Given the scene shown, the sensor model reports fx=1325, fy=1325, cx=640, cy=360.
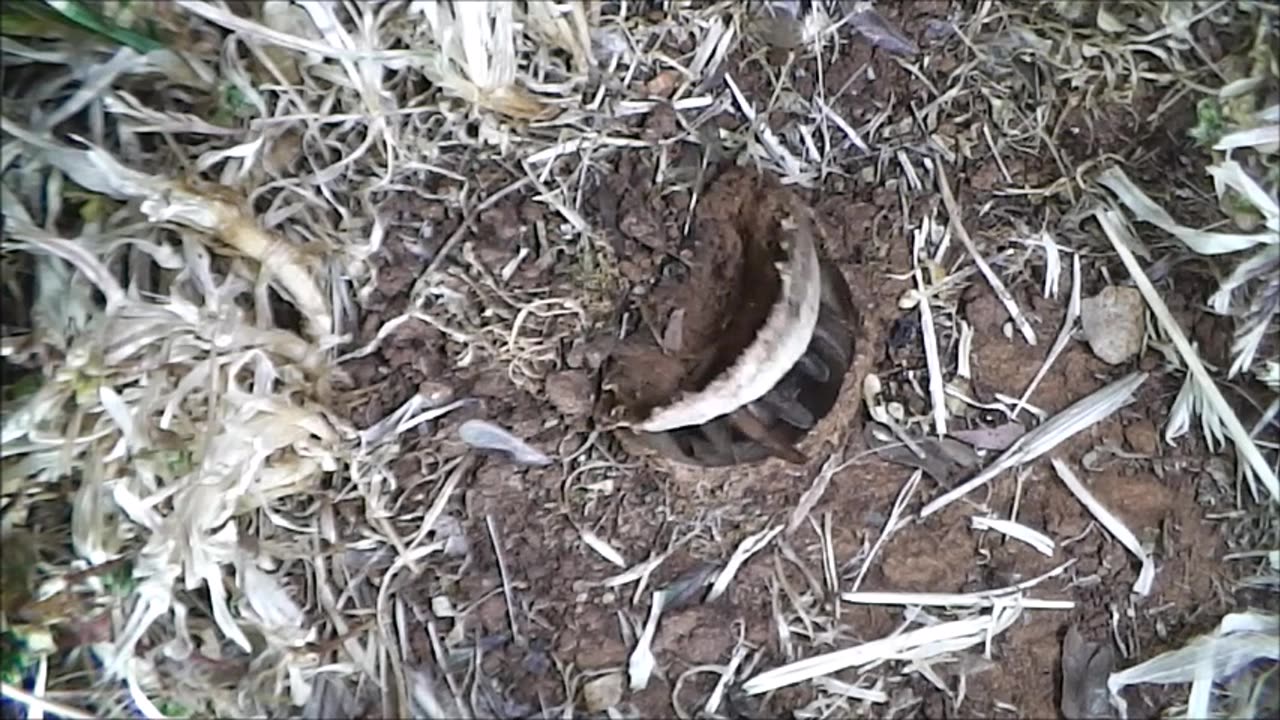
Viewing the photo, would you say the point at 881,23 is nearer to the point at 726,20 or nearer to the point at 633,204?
the point at 726,20

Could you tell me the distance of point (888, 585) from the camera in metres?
1.12

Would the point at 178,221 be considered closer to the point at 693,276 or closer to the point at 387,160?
the point at 387,160

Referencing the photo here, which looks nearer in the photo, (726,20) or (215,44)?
(215,44)

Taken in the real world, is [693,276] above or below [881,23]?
below

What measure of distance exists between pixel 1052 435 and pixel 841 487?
18cm

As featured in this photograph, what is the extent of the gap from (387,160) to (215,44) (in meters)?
0.15

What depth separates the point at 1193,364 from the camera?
110 centimetres

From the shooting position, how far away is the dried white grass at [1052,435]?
1120 millimetres

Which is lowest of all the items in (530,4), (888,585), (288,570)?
(888,585)

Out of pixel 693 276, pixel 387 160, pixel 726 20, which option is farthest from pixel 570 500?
pixel 726 20

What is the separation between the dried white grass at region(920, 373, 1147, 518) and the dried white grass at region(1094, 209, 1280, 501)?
41 mm

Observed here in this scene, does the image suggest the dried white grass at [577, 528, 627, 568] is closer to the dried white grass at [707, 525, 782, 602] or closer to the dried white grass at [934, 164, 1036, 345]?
the dried white grass at [707, 525, 782, 602]

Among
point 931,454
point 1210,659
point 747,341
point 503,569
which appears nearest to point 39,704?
point 503,569

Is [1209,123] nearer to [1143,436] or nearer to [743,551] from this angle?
[1143,436]
